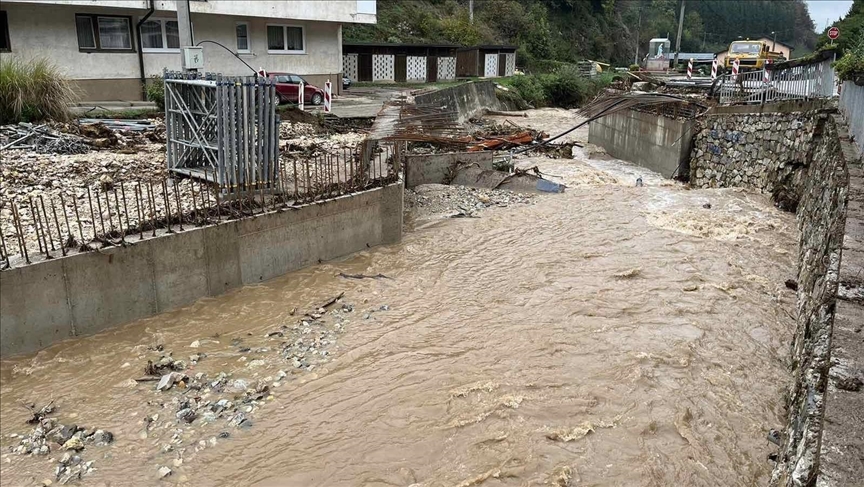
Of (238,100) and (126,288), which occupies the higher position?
(238,100)

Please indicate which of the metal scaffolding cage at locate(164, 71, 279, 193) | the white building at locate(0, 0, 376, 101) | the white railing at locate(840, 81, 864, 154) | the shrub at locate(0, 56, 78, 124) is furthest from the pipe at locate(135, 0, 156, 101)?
the white railing at locate(840, 81, 864, 154)

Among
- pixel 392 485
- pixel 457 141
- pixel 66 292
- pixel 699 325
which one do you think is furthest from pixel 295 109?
pixel 392 485

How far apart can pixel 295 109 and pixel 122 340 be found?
13738 millimetres

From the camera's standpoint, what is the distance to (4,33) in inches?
819

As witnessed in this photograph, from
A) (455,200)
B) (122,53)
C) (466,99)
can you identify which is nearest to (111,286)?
(455,200)

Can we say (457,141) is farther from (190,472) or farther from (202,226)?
(190,472)

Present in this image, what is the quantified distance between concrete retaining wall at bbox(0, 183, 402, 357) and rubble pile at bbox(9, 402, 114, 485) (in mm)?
1758

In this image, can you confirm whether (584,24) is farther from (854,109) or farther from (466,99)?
(854,109)

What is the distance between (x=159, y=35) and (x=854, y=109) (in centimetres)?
2282

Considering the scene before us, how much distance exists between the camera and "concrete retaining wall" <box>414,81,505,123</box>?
25544mm

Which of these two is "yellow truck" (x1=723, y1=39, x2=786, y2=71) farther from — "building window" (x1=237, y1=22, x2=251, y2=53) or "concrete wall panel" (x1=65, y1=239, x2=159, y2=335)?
"concrete wall panel" (x1=65, y1=239, x2=159, y2=335)

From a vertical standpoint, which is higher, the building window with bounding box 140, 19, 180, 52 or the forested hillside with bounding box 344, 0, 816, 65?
the forested hillside with bounding box 344, 0, 816, 65

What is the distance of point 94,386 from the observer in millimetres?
7574

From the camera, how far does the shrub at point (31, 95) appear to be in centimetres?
1556
